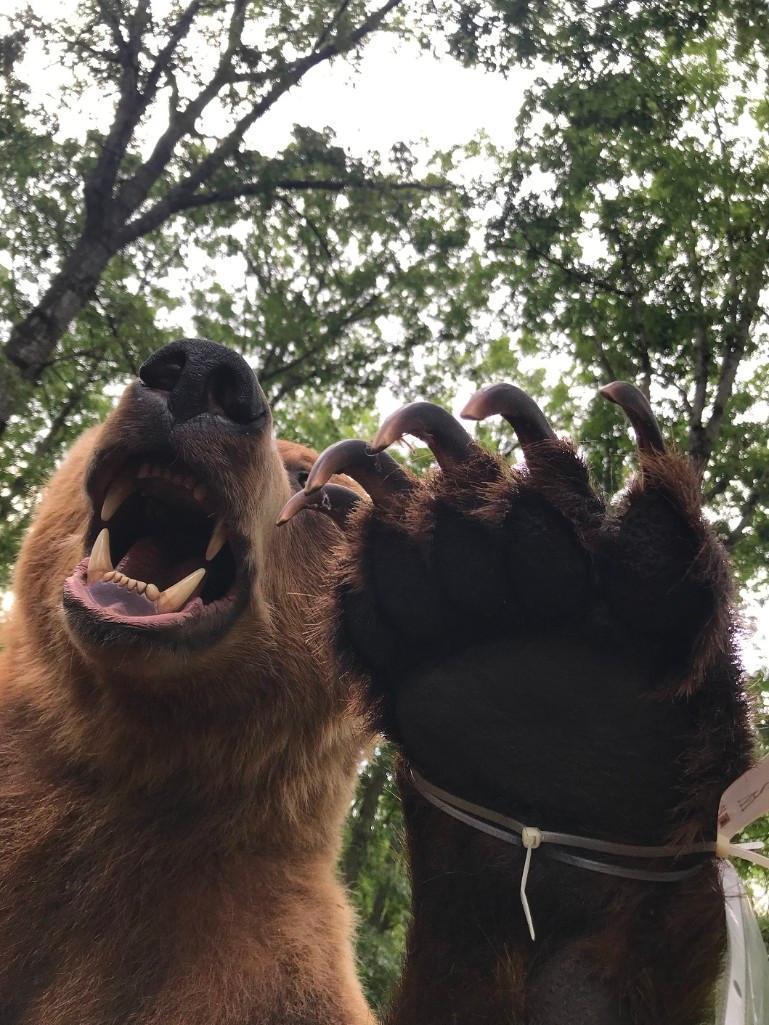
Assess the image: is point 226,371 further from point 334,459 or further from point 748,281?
point 748,281

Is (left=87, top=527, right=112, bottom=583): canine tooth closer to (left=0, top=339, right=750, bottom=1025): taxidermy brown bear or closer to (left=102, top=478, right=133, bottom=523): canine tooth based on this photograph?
(left=0, top=339, right=750, bottom=1025): taxidermy brown bear

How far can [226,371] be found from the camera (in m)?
2.72

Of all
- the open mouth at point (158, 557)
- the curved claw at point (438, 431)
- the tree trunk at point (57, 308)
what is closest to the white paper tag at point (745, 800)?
the curved claw at point (438, 431)

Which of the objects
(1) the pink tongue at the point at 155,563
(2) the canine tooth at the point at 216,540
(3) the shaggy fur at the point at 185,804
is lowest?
(3) the shaggy fur at the point at 185,804

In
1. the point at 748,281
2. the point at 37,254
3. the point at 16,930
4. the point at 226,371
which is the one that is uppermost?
the point at 37,254

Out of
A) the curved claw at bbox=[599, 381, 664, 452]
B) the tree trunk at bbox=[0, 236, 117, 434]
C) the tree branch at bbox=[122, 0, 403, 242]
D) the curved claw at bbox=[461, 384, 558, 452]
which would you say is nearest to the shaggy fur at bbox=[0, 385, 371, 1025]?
the curved claw at bbox=[461, 384, 558, 452]

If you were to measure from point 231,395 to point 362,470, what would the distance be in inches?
32.4

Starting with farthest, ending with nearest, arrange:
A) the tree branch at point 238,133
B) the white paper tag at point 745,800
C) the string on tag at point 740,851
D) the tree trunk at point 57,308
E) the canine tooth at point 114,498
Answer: the tree branch at point 238,133
the tree trunk at point 57,308
the canine tooth at point 114,498
the string on tag at point 740,851
the white paper tag at point 745,800

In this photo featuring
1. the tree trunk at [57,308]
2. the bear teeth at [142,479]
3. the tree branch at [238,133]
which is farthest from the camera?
the tree branch at [238,133]

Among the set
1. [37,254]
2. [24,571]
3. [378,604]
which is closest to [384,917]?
[37,254]

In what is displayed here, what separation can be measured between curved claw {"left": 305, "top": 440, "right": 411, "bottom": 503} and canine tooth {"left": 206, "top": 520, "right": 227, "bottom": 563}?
87 cm

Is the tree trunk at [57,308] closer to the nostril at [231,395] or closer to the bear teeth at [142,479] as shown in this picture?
the bear teeth at [142,479]

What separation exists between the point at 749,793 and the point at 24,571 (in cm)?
255

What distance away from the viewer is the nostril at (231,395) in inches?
108
